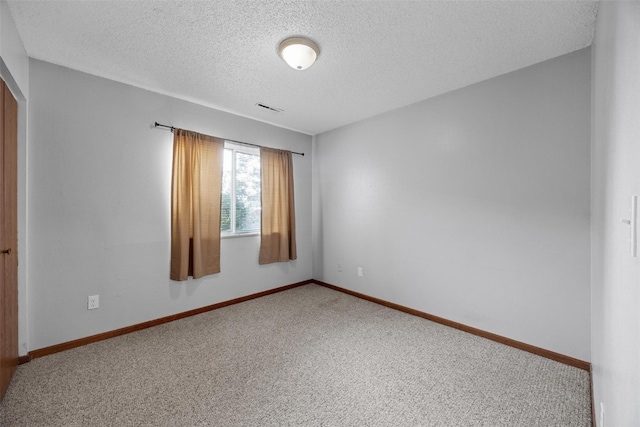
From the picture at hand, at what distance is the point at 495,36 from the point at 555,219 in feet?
4.93

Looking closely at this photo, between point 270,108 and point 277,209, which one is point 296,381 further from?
point 270,108

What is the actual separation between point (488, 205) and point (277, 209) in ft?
8.68

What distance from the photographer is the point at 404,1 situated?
1674 millimetres

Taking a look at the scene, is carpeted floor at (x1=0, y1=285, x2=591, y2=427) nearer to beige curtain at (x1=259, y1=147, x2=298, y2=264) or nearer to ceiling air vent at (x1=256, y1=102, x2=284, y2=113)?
beige curtain at (x1=259, y1=147, x2=298, y2=264)

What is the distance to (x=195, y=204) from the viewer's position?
3.17m

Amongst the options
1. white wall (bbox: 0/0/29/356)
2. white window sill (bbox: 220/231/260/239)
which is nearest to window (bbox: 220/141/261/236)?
white window sill (bbox: 220/231/260/239)

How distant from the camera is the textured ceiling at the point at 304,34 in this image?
5.72 feet

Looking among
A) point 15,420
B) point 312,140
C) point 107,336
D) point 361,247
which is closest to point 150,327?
point 107,336

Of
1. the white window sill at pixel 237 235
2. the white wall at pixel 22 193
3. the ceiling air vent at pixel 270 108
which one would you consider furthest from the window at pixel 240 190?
the white wall at pixel 22 193

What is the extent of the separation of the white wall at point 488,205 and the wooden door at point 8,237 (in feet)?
10.9

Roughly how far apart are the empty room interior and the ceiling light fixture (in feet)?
0.07

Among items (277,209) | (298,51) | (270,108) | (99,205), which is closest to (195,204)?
(99,205)

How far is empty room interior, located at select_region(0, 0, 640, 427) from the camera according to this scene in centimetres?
169

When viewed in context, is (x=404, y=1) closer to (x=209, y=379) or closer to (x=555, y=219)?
(x=555, y=219)
